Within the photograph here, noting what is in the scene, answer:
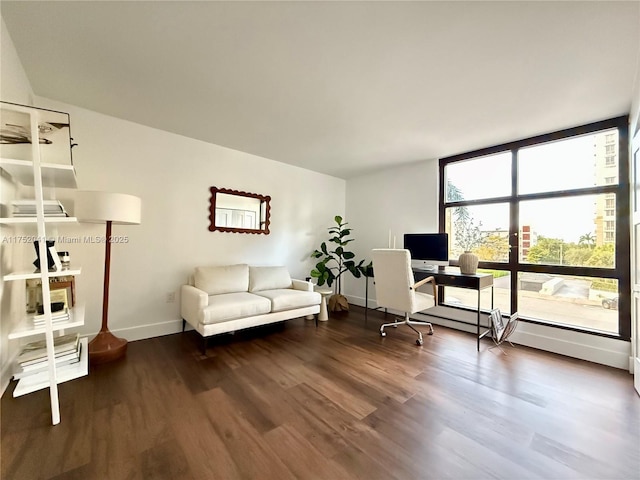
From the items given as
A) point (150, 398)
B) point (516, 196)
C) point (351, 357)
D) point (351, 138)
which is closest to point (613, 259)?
point (516, 196)

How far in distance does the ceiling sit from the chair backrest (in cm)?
143

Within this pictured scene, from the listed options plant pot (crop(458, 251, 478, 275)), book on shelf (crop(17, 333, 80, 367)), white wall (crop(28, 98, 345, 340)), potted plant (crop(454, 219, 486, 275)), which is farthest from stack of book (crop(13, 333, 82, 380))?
potted plant (crop(454, 219, 486, 275))

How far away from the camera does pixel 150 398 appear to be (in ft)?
5.83

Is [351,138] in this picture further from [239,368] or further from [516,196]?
[239,368]

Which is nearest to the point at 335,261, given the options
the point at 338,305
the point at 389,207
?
the point at 338,305

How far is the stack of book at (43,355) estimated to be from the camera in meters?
1.70

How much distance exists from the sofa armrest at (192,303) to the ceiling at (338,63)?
184 cm

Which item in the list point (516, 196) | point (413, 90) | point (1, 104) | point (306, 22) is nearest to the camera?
point (1, 104)

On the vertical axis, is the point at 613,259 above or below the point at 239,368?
above

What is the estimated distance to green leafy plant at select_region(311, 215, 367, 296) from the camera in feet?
13.6

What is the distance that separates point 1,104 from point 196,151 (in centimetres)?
199

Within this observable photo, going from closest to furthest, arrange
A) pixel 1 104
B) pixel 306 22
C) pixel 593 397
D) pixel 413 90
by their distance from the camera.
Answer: pixel 1 104 → pixel 306 22 → pixel 593 397 → pixel 413 90

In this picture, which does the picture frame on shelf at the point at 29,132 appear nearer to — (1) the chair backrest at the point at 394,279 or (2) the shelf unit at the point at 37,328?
(2) the shelf unit at the point at 37,328

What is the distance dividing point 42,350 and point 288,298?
205cm
